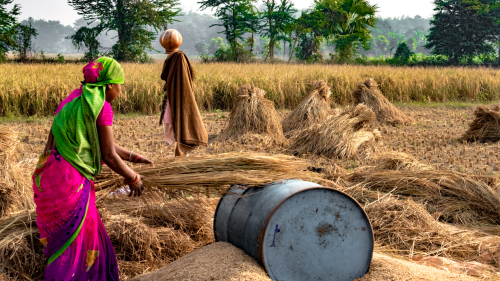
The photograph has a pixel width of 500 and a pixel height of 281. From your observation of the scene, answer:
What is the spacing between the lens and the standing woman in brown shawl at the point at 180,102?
13.5ft

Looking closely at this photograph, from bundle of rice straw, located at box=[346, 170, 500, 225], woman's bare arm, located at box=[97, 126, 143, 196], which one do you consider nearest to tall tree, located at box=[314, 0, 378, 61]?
bundle of rice straw, located at box=[346, 170, 500, 225]

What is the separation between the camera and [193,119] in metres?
4.27

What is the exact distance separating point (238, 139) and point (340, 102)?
19.5 ft

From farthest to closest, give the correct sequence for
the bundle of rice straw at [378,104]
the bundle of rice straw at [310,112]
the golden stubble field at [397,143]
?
the bundle of rice straw at [378,104] → the bundle of rice straw at [310,112] → the golden stubble field at [397,143]

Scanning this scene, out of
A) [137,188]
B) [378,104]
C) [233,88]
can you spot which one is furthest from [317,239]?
[233,88]

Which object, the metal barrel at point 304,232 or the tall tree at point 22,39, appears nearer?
the metal barrel at point 304,232

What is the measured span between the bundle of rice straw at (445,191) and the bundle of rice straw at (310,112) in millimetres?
3165

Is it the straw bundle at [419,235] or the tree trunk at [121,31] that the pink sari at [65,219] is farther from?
the tree trunk at [121,31]

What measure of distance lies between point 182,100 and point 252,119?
277 centimetres

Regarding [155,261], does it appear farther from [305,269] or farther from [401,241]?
[401,241]

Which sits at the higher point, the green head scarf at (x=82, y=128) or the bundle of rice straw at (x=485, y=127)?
the green head scarf at (x=82, y=128)

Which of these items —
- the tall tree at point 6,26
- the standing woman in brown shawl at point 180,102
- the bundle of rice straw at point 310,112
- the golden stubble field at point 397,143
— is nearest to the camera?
the standing woman in brown shawl at point 180,102

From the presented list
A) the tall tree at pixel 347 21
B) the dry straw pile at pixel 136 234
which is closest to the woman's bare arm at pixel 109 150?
the dry straw pile at pixel 136 234

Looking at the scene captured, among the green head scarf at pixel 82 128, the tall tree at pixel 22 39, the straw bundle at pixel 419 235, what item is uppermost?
the tall tree at pixel 22 39
